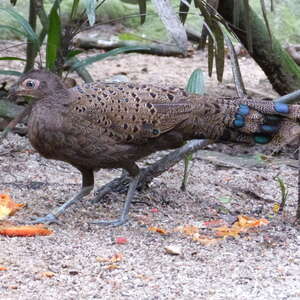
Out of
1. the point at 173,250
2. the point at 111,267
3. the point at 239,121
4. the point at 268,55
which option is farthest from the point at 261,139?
the point at 268,55

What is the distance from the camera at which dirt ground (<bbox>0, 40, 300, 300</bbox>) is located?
13.0 feet

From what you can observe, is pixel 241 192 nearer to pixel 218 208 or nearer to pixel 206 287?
pixel 218 208

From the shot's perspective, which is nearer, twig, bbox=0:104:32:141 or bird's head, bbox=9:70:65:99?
bird's head, bbox=9:70:65:99

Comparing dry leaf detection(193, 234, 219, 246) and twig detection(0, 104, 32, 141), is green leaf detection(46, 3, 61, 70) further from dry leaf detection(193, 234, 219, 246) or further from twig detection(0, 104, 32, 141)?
dry leaf detection(193, 234, 219, 246)

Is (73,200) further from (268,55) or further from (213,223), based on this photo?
(268,55)

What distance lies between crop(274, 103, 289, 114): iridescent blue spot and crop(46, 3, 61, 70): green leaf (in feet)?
6.56

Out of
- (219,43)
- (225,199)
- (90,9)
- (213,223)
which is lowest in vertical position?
(225,199)

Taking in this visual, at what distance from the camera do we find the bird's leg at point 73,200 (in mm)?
5070

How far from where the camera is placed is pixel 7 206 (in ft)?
16.9

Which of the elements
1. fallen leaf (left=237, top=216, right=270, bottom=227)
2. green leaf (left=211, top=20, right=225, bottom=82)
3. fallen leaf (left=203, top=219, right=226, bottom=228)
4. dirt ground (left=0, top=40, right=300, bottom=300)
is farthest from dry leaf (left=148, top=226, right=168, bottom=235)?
green leaf (left=211, top=20, right=225, bottom=82)

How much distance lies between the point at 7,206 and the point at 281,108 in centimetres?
206

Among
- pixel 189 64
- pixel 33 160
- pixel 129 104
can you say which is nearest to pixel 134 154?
pixel 129 104

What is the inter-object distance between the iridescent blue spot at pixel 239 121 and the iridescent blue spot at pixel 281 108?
0.25m

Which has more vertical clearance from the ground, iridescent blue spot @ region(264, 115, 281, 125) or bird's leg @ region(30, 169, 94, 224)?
iridescent blue spot @ region(264, 115, 281, 125)
